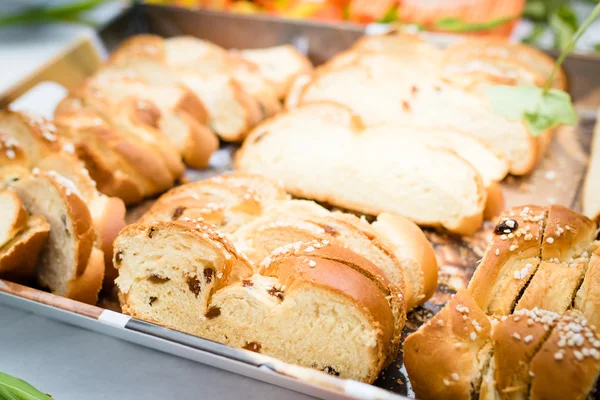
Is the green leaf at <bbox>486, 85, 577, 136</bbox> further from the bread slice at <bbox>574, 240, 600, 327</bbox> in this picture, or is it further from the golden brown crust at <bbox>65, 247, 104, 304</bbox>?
the golden brown crust at <bbox>65, 247, 104, 304</bbox>

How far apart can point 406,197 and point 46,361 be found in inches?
67.4

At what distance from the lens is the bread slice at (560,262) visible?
1.74 meters

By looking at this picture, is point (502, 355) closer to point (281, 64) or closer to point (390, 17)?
point (281, 64)

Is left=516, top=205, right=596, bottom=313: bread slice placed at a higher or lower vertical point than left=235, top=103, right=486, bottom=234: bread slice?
higher

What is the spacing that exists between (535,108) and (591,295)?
1109 millimetres

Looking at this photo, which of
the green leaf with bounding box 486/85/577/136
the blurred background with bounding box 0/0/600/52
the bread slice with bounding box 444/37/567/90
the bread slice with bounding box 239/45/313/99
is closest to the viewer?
the green leaf with bounding box 486/85/577/136

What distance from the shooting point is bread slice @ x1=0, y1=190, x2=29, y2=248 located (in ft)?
6.85

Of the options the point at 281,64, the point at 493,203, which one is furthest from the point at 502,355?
the point at 281,64

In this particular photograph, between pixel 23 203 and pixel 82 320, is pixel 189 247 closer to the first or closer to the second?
pixel 82 320

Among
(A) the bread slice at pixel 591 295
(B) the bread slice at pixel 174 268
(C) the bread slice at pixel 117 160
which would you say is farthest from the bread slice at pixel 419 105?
(B) the bread slice at pixel 174 268

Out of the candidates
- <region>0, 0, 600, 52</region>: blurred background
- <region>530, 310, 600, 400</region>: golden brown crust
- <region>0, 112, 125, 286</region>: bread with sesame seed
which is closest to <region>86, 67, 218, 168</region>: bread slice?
<region>0, 112, 125, 286</region>: bread with sesame seed

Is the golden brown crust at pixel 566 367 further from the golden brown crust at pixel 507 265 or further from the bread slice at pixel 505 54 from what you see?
the bread slice at pixel 505 54

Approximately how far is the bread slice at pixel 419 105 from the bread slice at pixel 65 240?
5.78 feet

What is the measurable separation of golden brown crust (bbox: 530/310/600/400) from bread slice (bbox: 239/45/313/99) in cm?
272
